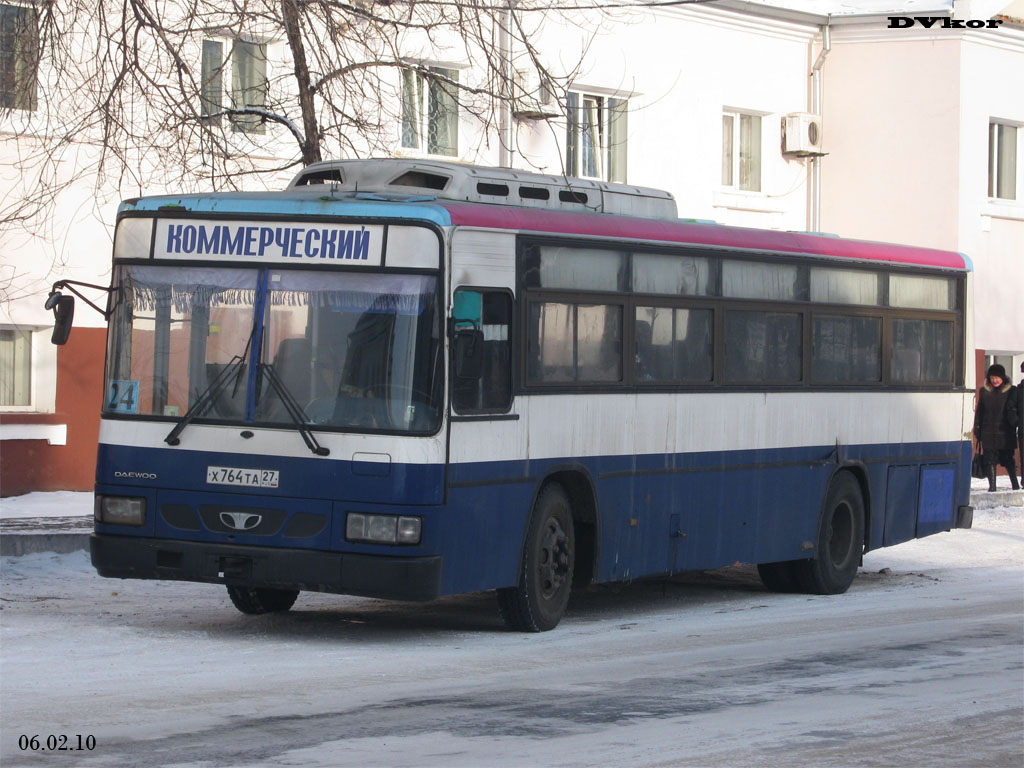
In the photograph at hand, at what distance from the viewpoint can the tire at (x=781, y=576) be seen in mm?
14391

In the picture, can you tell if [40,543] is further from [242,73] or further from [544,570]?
[242,73]

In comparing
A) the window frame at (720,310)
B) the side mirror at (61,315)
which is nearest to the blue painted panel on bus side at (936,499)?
the window frame at (720,310)

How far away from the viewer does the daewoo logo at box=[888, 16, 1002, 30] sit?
27359mm

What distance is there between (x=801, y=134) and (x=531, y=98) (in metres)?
12.2

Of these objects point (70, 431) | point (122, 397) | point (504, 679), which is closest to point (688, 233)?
point (122, 397)

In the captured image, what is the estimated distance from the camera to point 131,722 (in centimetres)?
777

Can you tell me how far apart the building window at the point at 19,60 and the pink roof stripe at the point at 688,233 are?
469cm

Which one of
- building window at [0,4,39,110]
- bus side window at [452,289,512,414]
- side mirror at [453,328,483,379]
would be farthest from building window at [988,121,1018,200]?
side mirror at [453,328,483,379]

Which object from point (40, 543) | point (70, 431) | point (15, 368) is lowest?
point (40, 543)

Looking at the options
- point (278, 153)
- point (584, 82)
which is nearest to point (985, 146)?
point (584, 82)

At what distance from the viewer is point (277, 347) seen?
10414mm

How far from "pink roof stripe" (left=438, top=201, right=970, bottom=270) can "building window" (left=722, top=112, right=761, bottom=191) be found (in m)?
11.5

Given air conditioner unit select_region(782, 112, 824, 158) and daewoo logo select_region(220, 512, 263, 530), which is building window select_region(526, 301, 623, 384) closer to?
daewoo logo select_region(220, 512, 263, 530)

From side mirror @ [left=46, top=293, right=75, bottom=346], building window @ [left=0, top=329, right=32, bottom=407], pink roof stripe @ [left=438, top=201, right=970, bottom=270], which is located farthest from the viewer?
building window @ [left=0, top=329, right=32, bottom=407]
